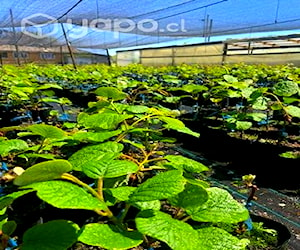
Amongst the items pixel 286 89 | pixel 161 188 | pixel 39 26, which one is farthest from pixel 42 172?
pixel 39 26

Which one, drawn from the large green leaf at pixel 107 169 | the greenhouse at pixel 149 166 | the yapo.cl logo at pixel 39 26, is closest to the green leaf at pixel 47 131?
the greenhouse at pixel 149 166

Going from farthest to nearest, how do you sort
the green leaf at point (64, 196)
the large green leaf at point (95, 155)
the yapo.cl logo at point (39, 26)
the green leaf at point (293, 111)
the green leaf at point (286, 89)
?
1. the yapo.cl logo at point (39, 26)
2. the green leaf at point (286, 89)
3. the green leaf at point (293, 111)
4. the large green leaf at point (95, 155)
5. the green leaf at point (64, 196)

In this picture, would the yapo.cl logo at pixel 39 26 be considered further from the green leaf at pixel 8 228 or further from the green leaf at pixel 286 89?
the green leaf at pixel 8 228

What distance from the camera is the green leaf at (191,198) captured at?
16.9 inches

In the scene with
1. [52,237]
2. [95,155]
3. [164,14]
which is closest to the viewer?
[52,237]

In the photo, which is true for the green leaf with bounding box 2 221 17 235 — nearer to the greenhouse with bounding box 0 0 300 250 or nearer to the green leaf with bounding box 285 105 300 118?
the greenhouse with bounding box 0 0 300 250

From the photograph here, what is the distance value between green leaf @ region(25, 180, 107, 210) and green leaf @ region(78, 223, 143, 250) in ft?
0.10

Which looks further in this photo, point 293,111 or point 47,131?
point 293,111

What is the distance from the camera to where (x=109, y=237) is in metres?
0.35

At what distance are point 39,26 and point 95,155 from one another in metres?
12.3

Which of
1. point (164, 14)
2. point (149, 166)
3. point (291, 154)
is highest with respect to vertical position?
point (164, 14)

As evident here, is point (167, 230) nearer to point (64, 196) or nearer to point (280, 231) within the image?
point (64, 196)

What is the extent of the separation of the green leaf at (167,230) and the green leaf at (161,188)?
33mm

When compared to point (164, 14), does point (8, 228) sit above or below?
below
